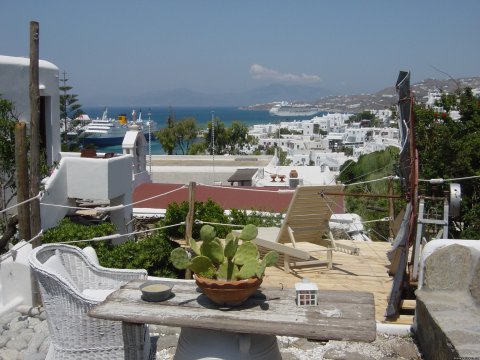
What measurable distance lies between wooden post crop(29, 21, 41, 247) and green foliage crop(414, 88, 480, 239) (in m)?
4.84

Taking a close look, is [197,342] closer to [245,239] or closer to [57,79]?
[245,239]

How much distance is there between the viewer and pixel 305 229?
6.58m

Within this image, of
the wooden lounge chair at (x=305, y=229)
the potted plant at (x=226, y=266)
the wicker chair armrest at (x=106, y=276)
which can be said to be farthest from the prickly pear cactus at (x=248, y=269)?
the wooden lounge chair at (x=305, y=229)

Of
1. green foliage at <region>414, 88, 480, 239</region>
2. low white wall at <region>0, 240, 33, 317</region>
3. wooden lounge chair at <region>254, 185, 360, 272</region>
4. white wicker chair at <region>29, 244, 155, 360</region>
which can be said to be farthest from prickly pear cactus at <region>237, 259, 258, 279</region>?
green foliage at <region>414, 88, 480, 239</region>

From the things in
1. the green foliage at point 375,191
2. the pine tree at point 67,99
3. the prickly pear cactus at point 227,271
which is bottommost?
the green foliage at point 375,191

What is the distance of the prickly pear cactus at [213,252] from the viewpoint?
3.06 m

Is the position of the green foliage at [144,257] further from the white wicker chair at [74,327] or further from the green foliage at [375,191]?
the green foliage at [375,191]

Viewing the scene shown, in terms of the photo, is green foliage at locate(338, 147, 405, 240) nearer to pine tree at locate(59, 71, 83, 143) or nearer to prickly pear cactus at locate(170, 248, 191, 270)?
prickly pear cactus at locate(170, 248, 191, 270)

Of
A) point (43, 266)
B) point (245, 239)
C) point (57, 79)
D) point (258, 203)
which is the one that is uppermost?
point (57, 79)

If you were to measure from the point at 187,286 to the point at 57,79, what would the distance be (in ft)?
23.7

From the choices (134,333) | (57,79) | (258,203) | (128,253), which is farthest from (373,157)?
(134,333)

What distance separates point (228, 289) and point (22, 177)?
3335 millimetres

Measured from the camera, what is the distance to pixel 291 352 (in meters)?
4.24

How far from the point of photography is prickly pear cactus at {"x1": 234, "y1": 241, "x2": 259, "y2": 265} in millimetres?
3053
